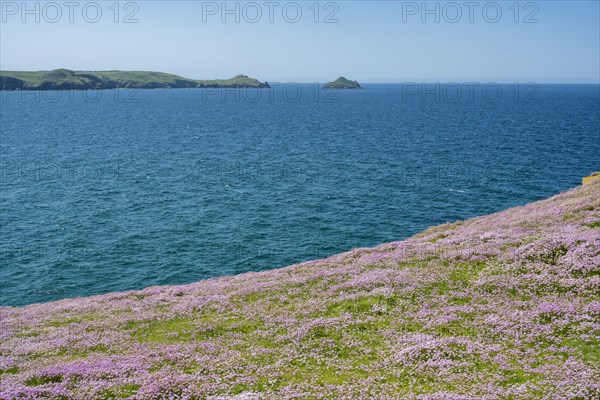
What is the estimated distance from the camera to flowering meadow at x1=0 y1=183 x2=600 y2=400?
18.6 m

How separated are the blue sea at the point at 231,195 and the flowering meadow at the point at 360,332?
65.0ft

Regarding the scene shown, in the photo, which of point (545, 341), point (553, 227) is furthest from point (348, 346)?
point (553, 227)

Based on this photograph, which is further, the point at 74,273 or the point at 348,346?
the point at 74,273

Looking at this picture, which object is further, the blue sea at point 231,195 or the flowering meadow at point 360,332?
the blue sea at point 231,195

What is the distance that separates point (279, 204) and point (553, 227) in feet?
153

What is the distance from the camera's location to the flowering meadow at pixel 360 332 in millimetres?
18578

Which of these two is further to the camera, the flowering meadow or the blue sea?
the blue sea

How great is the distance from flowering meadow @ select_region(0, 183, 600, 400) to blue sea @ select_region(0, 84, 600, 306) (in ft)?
65.0

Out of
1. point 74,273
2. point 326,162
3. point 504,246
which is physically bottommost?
point 74,273

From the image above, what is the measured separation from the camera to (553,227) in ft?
109

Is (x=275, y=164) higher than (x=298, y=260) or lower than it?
higher

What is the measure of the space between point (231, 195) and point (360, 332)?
5856cm

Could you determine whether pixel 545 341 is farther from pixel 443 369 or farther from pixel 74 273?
pixel 74 273

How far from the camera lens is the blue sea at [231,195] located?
178ft
